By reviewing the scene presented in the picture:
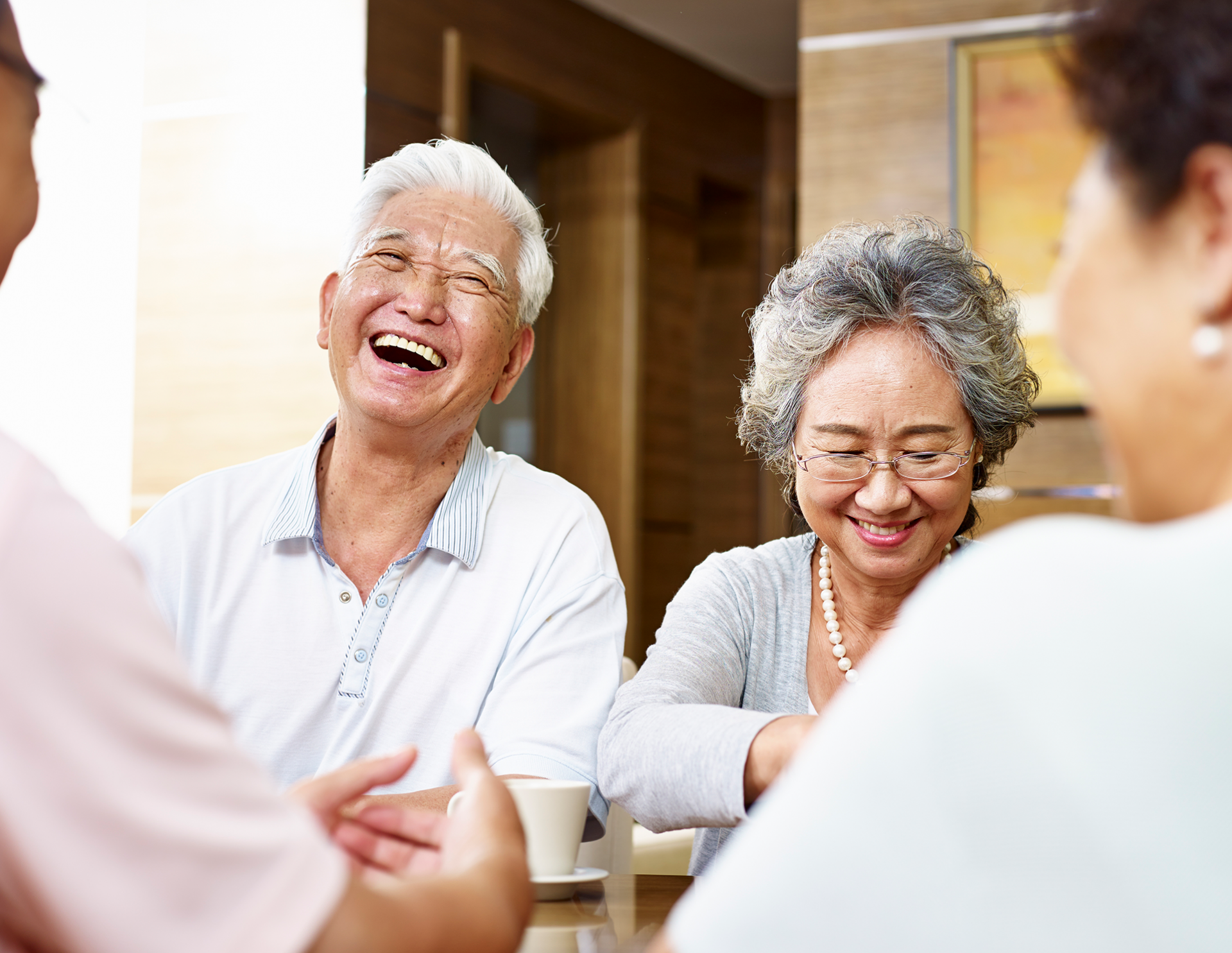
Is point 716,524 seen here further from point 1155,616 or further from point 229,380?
point 1155,616

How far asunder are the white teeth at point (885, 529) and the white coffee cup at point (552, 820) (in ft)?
2.22

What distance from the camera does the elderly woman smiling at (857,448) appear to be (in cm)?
171

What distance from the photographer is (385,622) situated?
185 cm

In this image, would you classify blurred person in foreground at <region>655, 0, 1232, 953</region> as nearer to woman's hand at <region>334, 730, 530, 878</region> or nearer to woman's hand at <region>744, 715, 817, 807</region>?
woman's hand at <region>334, 730, 530, 878</region>

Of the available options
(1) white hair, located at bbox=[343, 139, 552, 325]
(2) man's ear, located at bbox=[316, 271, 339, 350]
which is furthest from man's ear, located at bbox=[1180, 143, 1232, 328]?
(2) man's ear, located at bbox=[316, 271, 339, 350]

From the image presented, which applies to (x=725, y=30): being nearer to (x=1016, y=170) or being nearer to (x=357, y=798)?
(x=1016, y=170)

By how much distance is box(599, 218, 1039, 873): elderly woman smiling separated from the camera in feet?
5.60

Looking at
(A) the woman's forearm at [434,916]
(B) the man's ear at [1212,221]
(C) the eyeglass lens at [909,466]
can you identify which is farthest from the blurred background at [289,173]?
(A) the woman's forearm at [434,916]

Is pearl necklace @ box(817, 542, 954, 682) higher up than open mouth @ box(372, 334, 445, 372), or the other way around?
open mouth @ box(372, 334, 445, 372)

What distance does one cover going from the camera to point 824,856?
1.96 feet

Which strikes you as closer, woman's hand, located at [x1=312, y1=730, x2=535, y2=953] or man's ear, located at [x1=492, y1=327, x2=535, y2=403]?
woman's hand, located at [x1=312, y1=730, x2=535, y2=953]

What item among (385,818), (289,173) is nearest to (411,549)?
(385,818)

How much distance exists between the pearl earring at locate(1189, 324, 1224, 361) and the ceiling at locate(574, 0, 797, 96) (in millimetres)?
4770

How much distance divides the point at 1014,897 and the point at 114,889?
0.42 m
